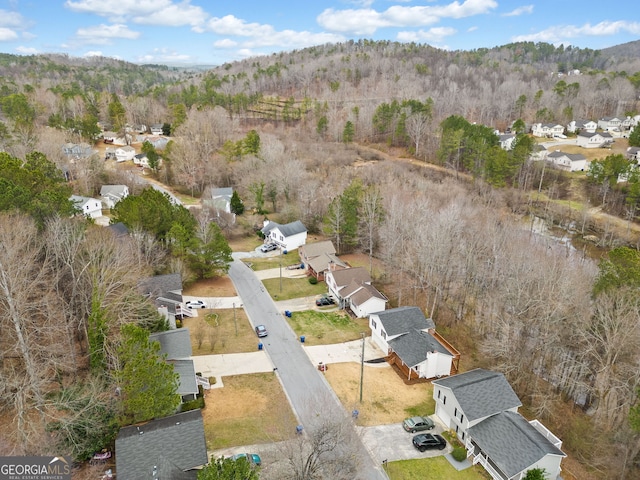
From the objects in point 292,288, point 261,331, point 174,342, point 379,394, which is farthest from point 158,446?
point 292,288

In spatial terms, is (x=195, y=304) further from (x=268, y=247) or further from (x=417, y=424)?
(x=417, y=424)

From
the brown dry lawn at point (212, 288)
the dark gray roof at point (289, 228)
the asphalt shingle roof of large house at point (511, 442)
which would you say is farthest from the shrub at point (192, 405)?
the dark gray roof at point (289, 228)

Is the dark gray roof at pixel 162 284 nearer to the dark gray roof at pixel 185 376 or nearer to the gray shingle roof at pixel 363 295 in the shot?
the dark gray roof at pixel 185 376

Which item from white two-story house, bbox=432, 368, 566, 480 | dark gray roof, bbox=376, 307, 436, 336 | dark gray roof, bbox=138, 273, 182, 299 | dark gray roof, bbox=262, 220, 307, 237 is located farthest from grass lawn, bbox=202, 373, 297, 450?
dark gray roof, bbox=262, 220, 307, 237

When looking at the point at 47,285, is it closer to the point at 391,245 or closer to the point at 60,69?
the point at 391,245

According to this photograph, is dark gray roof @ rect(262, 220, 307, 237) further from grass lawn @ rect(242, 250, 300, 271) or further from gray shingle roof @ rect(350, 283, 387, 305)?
gray shingle roof @ rect(350, 283, 387, 305)

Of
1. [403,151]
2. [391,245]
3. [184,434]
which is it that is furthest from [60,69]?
[184,434]
